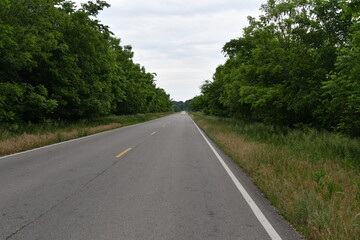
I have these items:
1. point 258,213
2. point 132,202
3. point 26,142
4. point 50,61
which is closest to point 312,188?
point 258,213

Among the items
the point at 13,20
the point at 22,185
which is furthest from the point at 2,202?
the point at 13,20

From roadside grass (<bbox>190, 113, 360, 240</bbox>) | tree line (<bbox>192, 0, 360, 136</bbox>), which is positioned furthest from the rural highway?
tree line (<bbox>192, 0, 360, 136</bbox>)

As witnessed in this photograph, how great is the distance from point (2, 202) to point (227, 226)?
3923mm

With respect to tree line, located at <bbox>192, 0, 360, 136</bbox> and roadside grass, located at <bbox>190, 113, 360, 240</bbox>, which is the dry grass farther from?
tree line, located at <bbox>192, 0, 360, 136</bbox>

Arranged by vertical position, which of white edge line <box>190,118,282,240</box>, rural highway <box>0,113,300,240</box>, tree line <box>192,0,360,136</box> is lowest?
white edge line <box>190,118,282,240</box>

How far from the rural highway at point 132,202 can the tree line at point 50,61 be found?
8.21 m

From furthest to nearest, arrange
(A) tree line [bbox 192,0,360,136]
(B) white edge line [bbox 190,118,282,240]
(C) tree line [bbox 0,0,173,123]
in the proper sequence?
1. (C) tree line [bbox 0,0,173,123]
2. (A) tree line [bbox 192,0,360,136]
3. (B) white edge line [bbox 190,118,282,240]

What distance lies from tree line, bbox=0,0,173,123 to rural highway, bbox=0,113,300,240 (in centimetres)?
821

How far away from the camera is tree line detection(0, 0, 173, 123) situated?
14.1 meters

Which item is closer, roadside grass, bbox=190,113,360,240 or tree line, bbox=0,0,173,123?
roadside grass, bbox=190,113,360,240

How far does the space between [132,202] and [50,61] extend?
17.9 m

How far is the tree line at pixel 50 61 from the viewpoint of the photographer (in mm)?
14117

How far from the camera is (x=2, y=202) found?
15.3 ft

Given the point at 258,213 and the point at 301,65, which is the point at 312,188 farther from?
the point at 301,65
